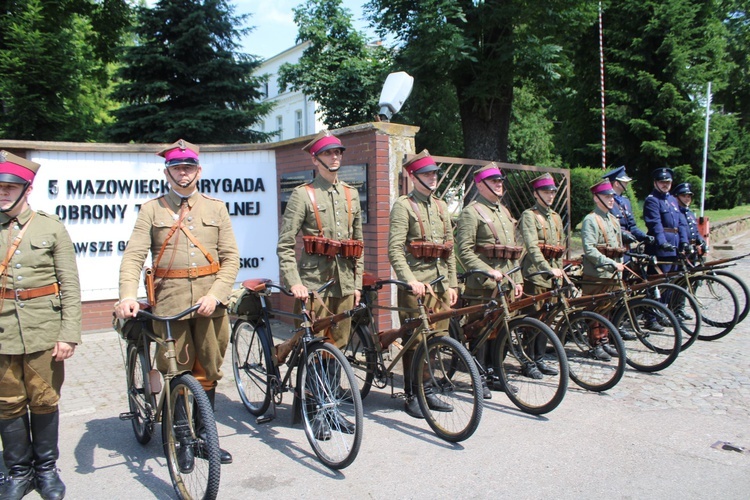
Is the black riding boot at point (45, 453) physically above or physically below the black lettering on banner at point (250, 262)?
below

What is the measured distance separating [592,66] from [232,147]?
56.9ft

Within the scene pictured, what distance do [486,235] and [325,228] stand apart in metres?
1.59

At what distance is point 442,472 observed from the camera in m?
3.86

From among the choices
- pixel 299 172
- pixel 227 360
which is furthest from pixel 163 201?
pixel 299 172

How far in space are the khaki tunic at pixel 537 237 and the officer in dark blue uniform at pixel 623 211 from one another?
67.6 inches

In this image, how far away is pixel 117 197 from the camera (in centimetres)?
766

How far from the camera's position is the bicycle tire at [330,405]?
379 cm

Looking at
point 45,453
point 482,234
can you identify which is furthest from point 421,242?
point 45,453

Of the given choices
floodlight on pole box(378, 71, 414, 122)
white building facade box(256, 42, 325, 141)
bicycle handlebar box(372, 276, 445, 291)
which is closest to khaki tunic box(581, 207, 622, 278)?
bicycle handlebar box(372, 276, 445, 291)

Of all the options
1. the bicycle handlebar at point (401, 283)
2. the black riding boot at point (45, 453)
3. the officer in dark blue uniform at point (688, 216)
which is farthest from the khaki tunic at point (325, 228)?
the officer in dark blue uniform at point (688, 216)

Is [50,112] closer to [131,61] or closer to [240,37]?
[131,61]

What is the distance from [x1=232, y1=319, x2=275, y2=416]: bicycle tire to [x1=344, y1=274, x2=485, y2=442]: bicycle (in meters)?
0.65

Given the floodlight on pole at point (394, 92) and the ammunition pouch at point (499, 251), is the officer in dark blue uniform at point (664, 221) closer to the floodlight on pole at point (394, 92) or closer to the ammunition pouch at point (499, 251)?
the ammunition pouch at point (499, 251)

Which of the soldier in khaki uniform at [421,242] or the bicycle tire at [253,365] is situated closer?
the bicycle tire at [253,365]
